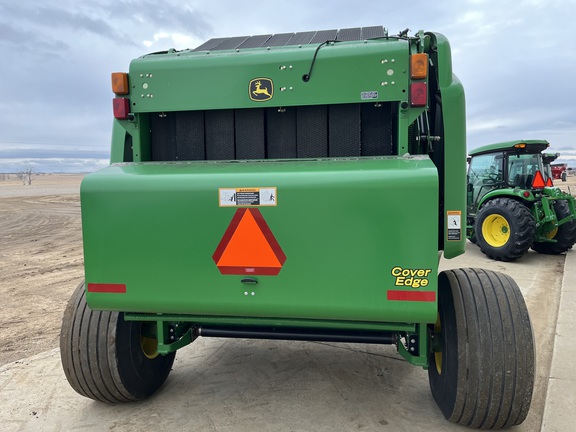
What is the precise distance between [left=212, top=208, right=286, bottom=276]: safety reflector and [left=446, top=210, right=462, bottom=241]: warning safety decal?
992 mm

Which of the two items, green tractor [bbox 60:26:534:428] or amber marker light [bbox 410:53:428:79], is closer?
green tractor [bbox 60:26:534:428]

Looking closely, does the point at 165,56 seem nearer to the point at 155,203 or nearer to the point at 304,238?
the point at 155,203

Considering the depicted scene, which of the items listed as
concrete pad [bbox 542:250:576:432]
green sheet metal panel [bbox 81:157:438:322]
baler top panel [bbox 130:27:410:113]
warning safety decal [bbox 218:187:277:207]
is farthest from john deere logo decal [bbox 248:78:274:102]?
concrete pad [bbox 542:250:576:432]

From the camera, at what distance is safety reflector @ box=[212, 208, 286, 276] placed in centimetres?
223

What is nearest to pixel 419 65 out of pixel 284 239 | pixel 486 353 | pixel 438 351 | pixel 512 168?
pixel 284 239

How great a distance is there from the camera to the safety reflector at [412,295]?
7.07 ft

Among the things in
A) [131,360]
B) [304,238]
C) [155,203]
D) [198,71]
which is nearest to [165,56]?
[198,71]

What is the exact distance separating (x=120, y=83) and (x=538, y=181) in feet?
26.6

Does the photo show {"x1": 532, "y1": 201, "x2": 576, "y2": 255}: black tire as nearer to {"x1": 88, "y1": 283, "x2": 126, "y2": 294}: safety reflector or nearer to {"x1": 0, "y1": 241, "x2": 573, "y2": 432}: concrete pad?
{"x1": 0, "y1": 241, "x2": 573, "y2": 432}: concrete pad

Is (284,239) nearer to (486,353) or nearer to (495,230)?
(486,353)

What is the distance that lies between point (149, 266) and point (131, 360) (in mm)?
979

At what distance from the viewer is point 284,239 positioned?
223cm

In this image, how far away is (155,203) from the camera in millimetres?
2287

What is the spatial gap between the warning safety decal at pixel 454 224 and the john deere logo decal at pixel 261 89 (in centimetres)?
123
